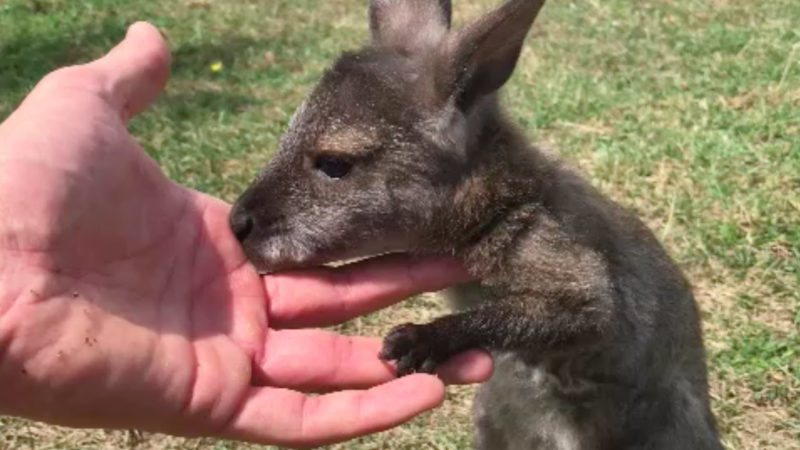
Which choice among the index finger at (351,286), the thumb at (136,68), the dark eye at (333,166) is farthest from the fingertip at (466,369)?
the thumb at (136,68)

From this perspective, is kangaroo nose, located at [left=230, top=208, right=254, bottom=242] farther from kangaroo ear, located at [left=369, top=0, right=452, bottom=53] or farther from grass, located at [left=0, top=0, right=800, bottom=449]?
grass, located at [left=0, top=0, right=800, bottom=449]

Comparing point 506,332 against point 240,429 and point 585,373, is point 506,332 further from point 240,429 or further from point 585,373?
point 240,429

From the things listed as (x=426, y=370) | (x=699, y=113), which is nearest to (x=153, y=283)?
(x=426, y=370)

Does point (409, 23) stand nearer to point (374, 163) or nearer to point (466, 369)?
point (374, 163)

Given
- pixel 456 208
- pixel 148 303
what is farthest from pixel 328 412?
pixel 456 208

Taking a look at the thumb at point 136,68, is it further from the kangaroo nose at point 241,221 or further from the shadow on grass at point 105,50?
the shadow on grass at point 105,50

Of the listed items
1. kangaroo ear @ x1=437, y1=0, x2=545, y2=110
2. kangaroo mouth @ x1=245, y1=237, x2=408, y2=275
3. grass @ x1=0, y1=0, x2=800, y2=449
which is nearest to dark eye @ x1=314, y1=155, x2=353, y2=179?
kangaroo mouth @ x1=245, y1=237, x2=408, y2=275
